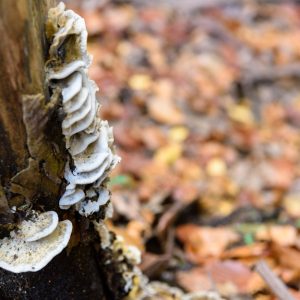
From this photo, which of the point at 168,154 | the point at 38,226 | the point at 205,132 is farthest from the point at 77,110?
the point at 205,132

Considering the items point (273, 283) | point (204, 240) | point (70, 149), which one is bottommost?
point (204, 240)

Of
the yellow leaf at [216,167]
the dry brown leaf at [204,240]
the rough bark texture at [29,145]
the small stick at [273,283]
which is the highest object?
the rough bark texture at [29,145]

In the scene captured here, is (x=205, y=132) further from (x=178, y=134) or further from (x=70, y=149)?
(x=70, y=149)

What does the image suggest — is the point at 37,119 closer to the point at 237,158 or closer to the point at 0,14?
the point at 0,14

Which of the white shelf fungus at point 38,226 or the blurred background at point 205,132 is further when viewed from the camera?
the blurred background at point 205,132

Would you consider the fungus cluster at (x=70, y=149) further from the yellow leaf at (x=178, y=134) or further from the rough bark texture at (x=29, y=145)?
the yellow leaf at (x=178, y=134)

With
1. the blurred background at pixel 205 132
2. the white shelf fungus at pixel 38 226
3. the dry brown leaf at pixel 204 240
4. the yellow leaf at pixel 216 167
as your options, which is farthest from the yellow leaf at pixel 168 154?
the white shelf fungus at pixel 38 226

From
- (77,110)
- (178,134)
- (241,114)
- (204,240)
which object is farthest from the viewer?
(241,114)

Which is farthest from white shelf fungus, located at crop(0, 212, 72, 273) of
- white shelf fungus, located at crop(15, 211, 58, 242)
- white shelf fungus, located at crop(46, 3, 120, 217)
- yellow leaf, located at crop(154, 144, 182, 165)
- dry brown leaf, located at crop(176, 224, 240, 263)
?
yellow leaf, located at crop(154, 144, 182, 165)
